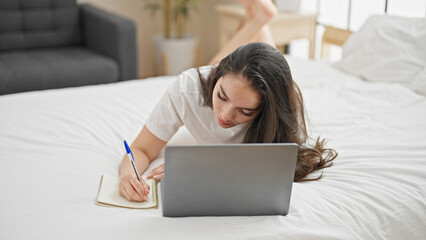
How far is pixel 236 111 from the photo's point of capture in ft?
3.93

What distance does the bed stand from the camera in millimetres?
1028

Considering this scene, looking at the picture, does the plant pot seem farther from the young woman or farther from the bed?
the young woman

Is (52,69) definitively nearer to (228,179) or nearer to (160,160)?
(160,160)

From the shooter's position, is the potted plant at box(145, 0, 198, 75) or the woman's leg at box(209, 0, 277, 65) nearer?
the woman's leg at box(209, 0, 277, 65)

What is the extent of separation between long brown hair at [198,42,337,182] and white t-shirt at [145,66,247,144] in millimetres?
48

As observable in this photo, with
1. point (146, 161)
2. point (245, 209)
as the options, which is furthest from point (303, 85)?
point (245, 209)

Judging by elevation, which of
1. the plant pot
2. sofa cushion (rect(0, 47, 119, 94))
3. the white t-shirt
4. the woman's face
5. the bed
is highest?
the woman's face

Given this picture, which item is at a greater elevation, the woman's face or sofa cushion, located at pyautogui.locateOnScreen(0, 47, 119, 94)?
the woman's face

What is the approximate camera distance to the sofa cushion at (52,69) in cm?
253

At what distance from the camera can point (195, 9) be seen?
4020mm

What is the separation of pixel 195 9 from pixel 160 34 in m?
0.40

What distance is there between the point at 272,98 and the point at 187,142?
0.47 meters

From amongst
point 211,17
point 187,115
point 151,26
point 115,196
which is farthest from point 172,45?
point 115,196

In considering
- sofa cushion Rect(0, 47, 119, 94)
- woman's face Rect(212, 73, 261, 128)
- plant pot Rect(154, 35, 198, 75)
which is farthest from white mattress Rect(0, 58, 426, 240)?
plant pot Rect(154, 35, 198, 75)
